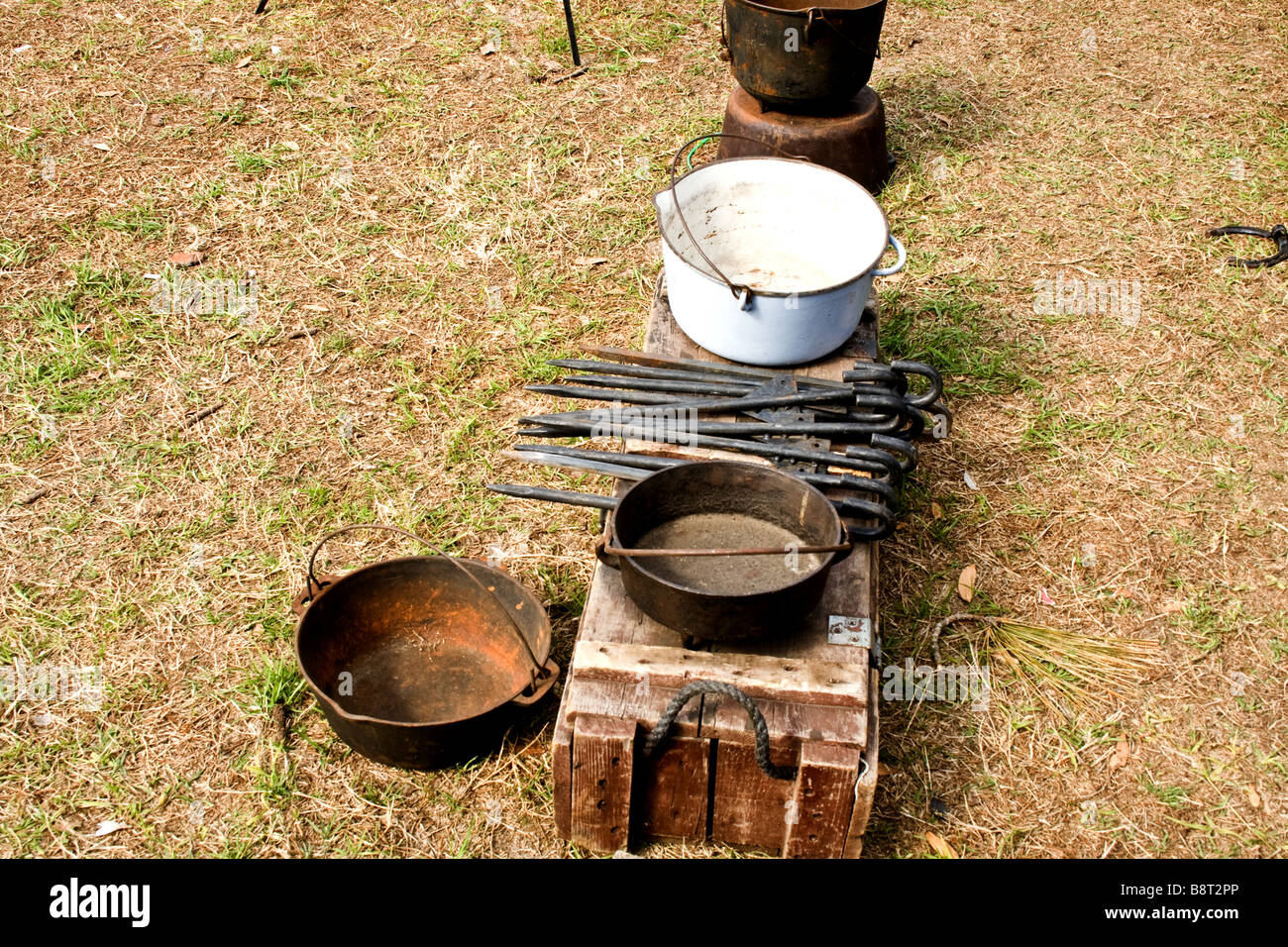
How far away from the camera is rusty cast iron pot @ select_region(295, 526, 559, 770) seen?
2.78m

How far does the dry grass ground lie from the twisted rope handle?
1.55 ft

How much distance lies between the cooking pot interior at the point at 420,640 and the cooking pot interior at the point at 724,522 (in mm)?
430

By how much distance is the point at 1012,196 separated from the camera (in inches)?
212

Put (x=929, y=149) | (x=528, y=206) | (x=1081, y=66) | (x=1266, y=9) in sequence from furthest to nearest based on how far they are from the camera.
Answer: (x=1266, y=9) < (x=1081, y=66) < (x=929, y=149) < (x=528, y=206)

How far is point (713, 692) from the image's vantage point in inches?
95.4

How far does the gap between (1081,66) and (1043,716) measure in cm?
499

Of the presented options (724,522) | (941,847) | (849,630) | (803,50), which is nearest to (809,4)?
(803,50)

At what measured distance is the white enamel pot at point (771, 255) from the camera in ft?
10.6

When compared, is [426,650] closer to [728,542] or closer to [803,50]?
[728,542]

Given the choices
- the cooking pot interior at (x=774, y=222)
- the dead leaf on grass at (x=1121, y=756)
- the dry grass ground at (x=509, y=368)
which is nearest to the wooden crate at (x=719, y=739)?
the dry grass ground at (x=509, y=368)

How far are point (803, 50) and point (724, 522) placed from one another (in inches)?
107

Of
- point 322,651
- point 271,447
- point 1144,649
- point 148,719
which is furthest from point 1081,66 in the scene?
point 148,719

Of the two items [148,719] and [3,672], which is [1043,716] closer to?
[148,719]

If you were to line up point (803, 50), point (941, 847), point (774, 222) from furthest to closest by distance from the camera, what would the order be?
point (803, 50) → point (774, 222) → point (941, 847)
